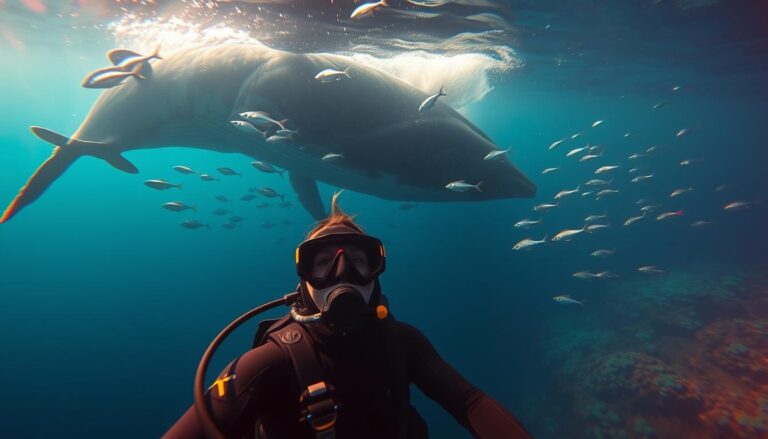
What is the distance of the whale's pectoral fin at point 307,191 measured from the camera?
9.84 m

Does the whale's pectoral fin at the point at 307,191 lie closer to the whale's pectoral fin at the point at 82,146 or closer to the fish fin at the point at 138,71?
the whale's pectoral fin at the point at 82,146

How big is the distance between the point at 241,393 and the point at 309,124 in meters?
4.86

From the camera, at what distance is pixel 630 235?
118ft

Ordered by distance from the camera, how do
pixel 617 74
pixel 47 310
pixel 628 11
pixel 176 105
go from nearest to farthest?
pixel 176 105
pixel 628 11
pixel 617 74
pixel 47 310

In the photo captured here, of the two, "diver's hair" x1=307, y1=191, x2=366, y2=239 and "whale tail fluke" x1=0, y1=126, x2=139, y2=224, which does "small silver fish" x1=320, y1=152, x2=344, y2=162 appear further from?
"whale tail fluke" x1=0, y1=126, x2=139, y2=224

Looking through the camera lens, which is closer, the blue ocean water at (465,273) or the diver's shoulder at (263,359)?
the diver's shoulder at (263,359)

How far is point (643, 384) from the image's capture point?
10812mm

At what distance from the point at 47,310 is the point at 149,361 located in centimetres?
2075

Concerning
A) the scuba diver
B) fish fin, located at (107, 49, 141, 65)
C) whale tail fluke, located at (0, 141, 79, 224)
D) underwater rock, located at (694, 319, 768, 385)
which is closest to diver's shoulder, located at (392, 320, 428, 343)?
the scuba diver

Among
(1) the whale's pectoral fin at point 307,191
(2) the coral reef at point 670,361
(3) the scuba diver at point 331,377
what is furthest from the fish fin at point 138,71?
(2) the coral reef at point 670,361

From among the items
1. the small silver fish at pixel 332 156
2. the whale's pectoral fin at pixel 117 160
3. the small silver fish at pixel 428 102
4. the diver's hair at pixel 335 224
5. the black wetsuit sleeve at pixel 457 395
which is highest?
the small silver fish at pixel 428 102

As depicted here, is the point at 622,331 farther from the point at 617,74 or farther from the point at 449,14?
the point at 617,74

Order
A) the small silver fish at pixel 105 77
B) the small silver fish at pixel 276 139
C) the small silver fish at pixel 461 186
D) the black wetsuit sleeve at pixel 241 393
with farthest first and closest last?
the small silver fish at pixel 276 139 → the small silver fish at pixel 105 77 → the small silver fish at pixel 461 186 → the black wetsuit sleeve at pixel 241 393

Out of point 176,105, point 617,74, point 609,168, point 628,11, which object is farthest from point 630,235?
point 176,105
